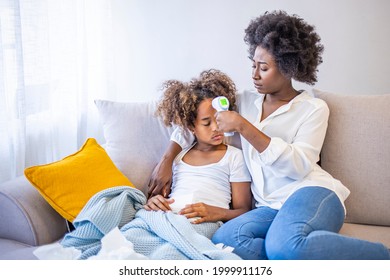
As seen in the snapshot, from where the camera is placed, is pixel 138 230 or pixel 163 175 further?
pixel 163 175

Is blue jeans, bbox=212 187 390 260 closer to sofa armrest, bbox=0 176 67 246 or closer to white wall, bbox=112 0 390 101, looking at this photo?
sofa armrest, bbox=0 176 67 246

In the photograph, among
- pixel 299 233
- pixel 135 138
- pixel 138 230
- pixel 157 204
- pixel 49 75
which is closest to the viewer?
pixel 299 233

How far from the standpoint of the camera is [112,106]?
1899 millimetres

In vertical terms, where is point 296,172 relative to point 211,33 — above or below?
below

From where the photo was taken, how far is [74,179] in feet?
5.35

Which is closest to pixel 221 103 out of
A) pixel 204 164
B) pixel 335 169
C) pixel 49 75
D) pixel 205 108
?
pixel 205 108

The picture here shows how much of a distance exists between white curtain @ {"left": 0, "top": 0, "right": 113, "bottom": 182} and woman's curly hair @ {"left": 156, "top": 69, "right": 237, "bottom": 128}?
55 centimetres

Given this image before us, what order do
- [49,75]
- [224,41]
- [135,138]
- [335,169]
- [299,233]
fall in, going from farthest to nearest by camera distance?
[224,41] → [49,75] → [135,138] → [335,169] → [299,233]

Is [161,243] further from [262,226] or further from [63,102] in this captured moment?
[63,102]

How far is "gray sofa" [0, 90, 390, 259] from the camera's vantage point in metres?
1.56

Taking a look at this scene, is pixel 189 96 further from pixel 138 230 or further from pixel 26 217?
pixel 26 217

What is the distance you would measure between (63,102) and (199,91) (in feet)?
2.48

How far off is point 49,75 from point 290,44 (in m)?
1.02
